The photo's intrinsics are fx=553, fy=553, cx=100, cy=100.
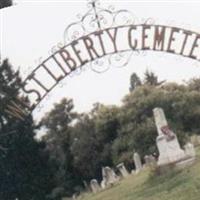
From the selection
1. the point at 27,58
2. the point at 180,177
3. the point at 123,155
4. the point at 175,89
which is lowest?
the point at 180,177

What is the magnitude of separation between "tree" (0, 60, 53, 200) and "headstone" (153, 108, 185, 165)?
502 mm

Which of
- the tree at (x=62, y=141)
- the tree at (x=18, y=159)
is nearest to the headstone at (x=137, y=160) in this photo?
the tree at (x=62, y=141)

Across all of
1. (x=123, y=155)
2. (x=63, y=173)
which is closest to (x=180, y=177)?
(x=123, y=155)

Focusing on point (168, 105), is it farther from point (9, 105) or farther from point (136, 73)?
point (9, 105)

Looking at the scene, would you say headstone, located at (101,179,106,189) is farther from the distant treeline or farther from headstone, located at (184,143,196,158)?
headstone, located at (184,143,196,158)

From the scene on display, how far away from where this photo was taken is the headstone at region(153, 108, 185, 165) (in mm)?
2391

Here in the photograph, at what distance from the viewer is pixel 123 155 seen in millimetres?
2439

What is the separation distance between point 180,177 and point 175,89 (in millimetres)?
395

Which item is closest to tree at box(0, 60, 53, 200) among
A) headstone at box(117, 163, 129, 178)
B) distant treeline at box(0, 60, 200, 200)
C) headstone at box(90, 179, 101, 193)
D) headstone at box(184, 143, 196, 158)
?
distant treeline at box(0, 60, 200, 200)

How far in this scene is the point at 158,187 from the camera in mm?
2328

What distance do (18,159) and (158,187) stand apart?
611 millimetres

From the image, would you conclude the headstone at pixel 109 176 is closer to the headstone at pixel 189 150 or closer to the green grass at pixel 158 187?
the green grass at pixel 158 187

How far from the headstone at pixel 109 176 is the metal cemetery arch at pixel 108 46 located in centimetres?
42

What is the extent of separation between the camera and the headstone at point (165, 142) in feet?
7.84
